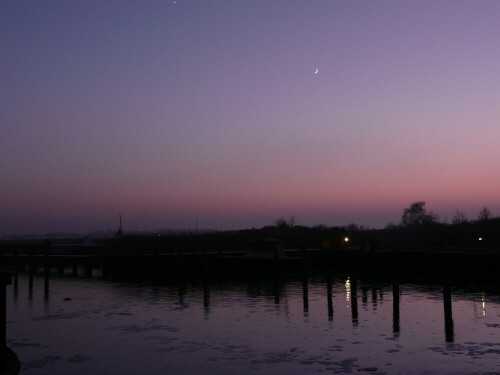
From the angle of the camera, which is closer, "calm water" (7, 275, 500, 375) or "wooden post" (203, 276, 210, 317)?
"calm water" (7, 275, 500, 375)

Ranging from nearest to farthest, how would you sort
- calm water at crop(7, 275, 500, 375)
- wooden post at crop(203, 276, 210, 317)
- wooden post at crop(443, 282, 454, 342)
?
calm water at crop(7, 275, 500, 375), wooden post at crop(443, 282, 454, 342), wooden post at crop(203, 276, 210, 317)

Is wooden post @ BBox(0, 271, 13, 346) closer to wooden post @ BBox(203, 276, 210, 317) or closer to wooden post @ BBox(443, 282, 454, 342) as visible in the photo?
wooden post @ BBox(443, 282, 454, 342)

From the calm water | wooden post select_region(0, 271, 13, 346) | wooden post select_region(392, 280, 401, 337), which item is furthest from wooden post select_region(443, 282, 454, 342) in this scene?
wooden post select_region(0, 271, 13, 346)

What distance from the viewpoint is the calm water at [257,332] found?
1647 cm

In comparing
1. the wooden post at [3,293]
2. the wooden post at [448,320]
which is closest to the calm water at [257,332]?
the wooden post at [448,320]

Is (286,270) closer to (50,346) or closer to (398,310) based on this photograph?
(398,310)

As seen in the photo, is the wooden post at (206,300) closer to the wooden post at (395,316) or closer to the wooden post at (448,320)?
the wooden post at (395,316)

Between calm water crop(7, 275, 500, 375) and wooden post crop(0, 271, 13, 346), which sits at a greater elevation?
wooden post crop(0, 271, 13, 346)

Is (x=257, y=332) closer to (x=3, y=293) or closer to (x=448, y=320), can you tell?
(x=448, y=320)

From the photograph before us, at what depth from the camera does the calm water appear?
16.5m

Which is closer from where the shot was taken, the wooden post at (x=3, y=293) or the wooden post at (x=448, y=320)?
the wooden post at (x=3, y=293)

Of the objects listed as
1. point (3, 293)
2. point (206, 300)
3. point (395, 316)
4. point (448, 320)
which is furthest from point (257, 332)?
point (206, 300)

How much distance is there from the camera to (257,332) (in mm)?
21625

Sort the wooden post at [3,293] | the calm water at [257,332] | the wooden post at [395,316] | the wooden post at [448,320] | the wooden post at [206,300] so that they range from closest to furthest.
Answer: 1. the wooden post at [3,293]
2. the calm water at [257,332]
3. the wooden post at [448,320]
4. the wooden post at [395,316]
5. the wooden post at [206,300]
